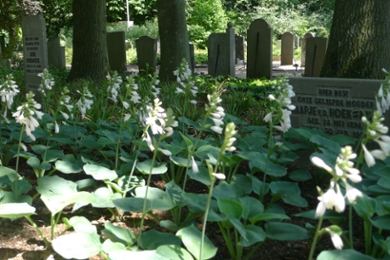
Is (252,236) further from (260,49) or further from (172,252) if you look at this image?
(260,49)

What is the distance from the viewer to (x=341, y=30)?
6082 mm

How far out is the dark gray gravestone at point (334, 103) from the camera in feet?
15.7

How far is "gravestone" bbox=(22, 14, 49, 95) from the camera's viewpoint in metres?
8.43

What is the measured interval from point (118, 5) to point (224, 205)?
37.0 metres

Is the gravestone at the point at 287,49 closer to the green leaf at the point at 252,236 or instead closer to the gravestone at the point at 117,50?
the gravestone at the point at 117,50

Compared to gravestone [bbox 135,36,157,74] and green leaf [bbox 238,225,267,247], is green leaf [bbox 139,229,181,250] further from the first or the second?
gravestone [bbox 135,36,157,74]

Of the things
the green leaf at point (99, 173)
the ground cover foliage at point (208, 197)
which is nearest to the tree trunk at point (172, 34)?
the ground cover foliage at point (208, 197)

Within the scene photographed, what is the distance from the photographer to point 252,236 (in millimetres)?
2553

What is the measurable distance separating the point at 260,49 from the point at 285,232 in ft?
30.8

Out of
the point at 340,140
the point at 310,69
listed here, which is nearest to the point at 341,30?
the point at 340,140

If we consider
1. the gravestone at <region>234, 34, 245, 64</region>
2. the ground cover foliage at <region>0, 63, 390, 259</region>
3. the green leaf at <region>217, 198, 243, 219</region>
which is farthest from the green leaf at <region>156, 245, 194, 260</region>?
the gravestone at <region>234, 34, 245, 64</region>

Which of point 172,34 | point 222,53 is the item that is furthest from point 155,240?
point 222,53

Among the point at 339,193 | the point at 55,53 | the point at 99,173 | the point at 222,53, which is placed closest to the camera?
the point at 339,193

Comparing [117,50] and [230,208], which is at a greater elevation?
[117,50]
